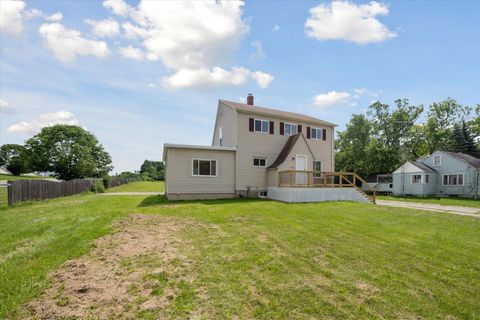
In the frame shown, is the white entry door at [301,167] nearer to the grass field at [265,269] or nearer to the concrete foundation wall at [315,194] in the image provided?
the concrete foundation wall at [315,194]

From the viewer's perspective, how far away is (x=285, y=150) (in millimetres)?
19344

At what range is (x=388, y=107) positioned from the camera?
40094 millimetres

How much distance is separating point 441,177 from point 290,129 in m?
19.9

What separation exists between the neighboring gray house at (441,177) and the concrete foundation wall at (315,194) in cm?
1514

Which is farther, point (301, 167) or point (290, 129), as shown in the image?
point (290, 129)

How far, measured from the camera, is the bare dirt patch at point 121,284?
3.31 m

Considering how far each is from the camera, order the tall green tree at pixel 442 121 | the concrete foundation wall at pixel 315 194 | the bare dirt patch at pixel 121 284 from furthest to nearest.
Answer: the tall green tree at pixel 442 121
the concrete foundation wall at pixel 315 194
the bare dirt patch at pixel 121 284

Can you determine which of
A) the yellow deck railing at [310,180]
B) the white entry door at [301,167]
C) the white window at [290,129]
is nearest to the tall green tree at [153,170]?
the white window at [290,129]

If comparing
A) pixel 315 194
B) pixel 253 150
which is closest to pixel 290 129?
pixel 253 150

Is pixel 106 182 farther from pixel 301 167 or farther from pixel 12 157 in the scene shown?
pixel 12 157

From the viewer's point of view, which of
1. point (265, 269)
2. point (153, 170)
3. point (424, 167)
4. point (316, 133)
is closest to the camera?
point (265, 269)

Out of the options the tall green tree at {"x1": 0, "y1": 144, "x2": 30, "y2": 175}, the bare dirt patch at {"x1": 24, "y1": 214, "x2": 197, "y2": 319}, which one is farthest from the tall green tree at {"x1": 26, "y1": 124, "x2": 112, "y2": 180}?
the bare dirt patch at {"x1": 24, "y1": 214, "x2": 197, "y2": 319}

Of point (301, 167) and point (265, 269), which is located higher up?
point (301, 167)

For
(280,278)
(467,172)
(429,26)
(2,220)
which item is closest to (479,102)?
(467,172)
